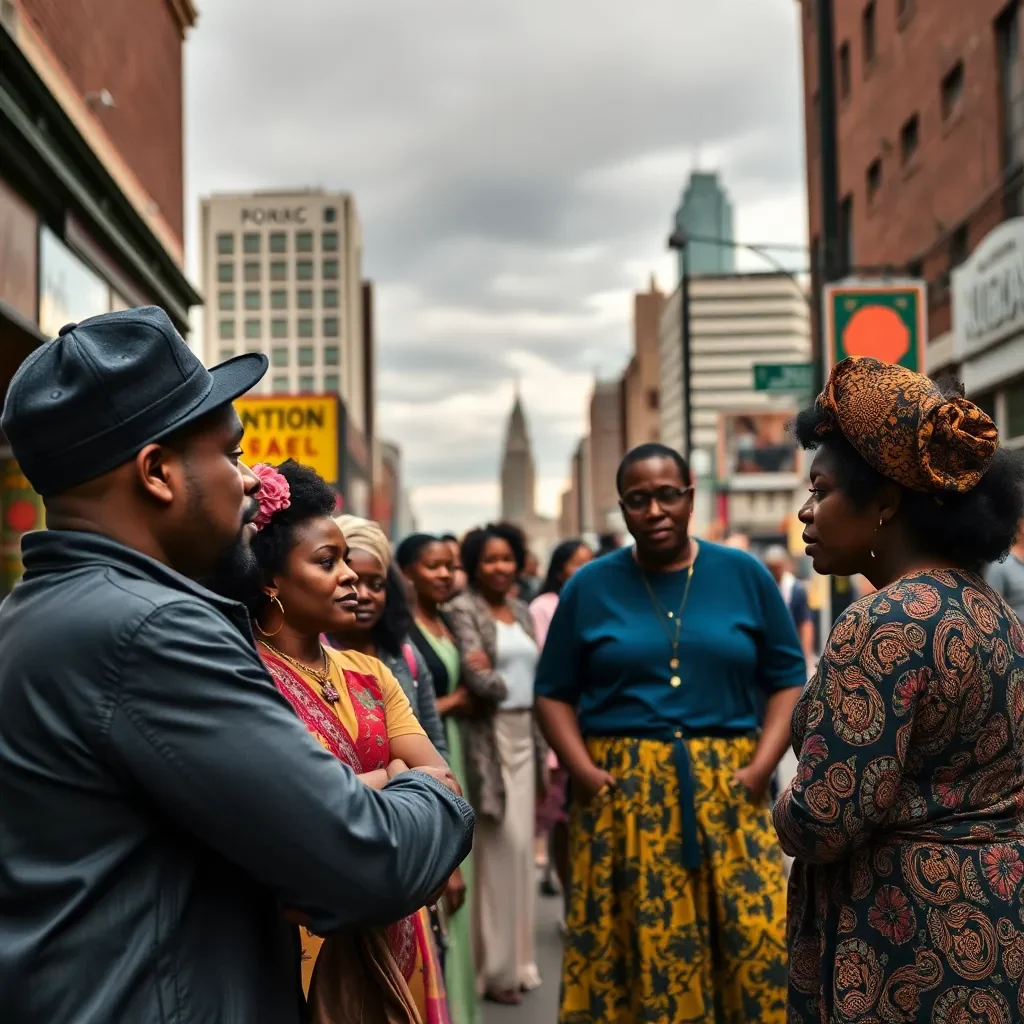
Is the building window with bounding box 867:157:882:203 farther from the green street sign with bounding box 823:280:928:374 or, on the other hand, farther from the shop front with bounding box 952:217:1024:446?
the green street sign with bounding box 823:280:928:374

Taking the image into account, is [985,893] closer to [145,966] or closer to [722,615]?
[145,966]

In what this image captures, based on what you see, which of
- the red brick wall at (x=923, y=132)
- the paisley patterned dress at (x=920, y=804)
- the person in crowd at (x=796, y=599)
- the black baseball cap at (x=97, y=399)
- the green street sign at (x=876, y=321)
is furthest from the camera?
the red brick wall at (x=923, y=132)

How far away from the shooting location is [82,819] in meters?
1.68

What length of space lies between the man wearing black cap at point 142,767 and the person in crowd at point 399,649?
2.57m

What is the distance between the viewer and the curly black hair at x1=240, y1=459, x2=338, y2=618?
3.23 metres

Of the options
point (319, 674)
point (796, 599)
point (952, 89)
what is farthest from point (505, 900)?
point (952, 89)

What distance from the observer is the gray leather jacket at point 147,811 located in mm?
1651

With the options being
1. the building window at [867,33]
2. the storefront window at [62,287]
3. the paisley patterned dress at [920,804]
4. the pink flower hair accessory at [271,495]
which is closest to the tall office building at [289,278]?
the building window at [867,33]

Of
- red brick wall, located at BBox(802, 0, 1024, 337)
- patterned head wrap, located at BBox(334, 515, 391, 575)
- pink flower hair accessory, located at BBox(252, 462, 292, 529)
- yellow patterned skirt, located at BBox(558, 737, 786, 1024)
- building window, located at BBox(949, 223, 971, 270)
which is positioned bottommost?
yellow patterned skirt, located at BBox(558, 737, 786, 1024)

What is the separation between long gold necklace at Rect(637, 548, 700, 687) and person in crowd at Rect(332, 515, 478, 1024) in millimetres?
858

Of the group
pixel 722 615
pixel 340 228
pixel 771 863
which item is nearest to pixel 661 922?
pixel 771 863

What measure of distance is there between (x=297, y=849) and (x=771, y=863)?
119 inches

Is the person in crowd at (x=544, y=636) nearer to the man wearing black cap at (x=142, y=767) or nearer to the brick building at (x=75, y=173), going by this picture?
the brick building at (x=75, y=173)

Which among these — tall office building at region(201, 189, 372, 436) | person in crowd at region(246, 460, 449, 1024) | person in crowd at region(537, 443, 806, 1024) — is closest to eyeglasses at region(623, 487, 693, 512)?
person in crowd at region(537, 443, 806, 1024)
